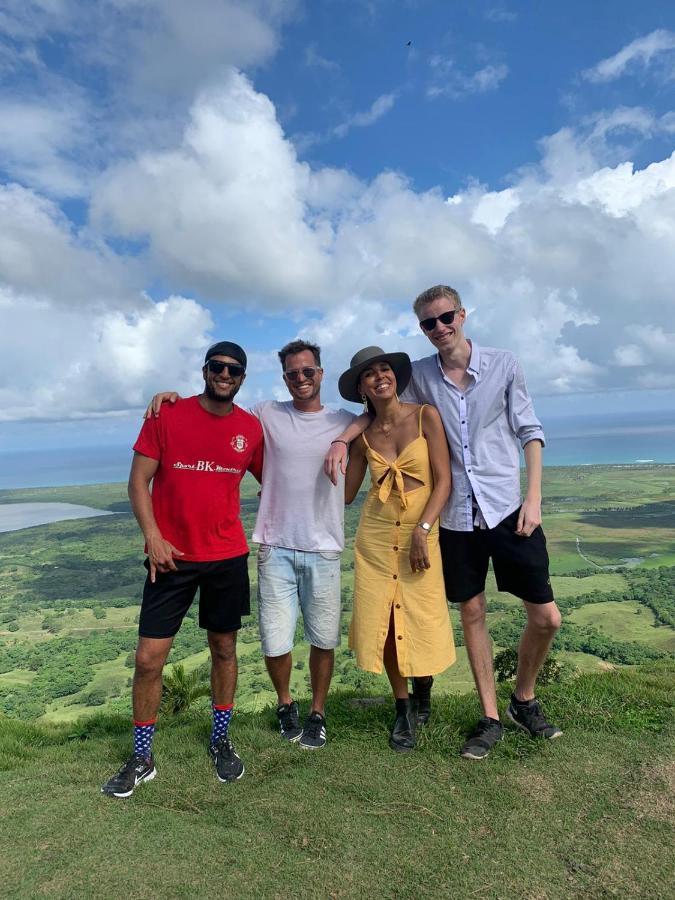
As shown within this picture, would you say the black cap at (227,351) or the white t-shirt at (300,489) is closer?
the black cap at (227,351)

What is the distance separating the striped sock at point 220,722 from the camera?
15.7 ft

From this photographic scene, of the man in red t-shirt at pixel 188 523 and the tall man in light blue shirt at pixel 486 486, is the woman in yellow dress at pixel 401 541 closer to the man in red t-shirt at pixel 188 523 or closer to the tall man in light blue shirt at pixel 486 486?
the tall man in light blue shirt at pixel 486 486

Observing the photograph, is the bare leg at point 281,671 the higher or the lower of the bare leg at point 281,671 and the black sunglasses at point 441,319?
the lower

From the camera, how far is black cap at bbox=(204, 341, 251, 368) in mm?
4535

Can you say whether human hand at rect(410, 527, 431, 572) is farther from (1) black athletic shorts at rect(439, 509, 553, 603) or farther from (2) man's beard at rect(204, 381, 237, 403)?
(2) man's beard at rect(204, 381, 237, 403)

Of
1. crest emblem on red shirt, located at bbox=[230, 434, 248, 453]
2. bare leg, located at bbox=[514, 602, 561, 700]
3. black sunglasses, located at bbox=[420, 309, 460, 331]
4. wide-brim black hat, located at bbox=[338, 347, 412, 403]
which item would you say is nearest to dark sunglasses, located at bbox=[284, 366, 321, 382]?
wide-brim black hat, located at bbox=[338, 347, 412, 403]

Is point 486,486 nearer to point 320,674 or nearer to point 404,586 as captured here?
point 404,586

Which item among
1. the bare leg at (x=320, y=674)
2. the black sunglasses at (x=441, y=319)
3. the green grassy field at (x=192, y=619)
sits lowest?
the green grassy field at (x=192, y=619)

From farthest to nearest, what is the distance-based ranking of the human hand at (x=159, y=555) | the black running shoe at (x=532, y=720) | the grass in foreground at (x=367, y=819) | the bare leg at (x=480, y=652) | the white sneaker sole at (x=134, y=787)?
the bare leg at (x=480, y=652)
the black running shoe at (x=532, y=720)
the human hand at (x=159, y=555)
the white sneaker sole at (x=134, y=787)
the grass in foreground at (x=367, y=819)

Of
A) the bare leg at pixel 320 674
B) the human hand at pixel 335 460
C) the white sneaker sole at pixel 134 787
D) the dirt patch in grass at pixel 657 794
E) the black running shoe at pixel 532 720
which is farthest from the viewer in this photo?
the bare leg at pixel 320 674

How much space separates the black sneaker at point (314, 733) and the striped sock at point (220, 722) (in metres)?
0.73

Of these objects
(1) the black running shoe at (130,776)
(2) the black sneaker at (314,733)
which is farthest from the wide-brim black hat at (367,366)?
(1) the black running shoe at (130,776)

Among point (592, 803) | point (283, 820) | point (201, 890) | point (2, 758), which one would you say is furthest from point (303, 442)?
point (2, 758)

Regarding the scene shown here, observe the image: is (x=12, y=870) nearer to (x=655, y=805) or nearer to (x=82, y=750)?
(x=82, y=750)
